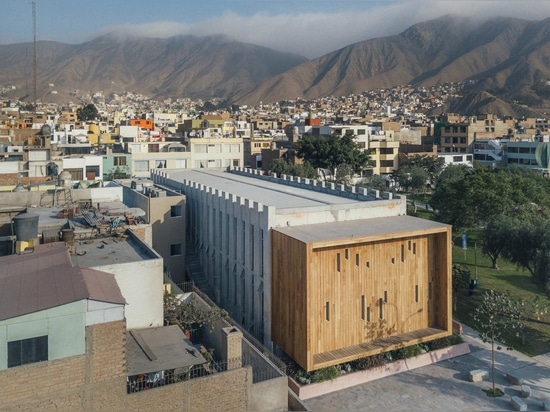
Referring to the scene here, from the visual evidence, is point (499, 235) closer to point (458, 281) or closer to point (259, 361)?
point (458, 281)

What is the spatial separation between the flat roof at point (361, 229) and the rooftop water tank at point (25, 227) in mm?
9035

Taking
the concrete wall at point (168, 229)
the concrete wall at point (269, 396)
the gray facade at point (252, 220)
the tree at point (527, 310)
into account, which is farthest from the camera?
the concrete wall at point (168, 229)

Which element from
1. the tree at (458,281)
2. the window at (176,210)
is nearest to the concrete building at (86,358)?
the window at (176,210)

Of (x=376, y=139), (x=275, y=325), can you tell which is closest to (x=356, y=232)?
(x=275, y=325)


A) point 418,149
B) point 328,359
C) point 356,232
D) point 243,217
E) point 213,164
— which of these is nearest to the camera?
point 328,359

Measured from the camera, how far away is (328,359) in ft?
63.0

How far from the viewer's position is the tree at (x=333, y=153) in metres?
62.7

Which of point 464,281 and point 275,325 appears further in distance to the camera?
point 464,281

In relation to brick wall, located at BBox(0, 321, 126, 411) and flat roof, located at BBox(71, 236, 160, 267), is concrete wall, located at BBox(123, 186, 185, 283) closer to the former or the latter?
flat roof, located at BBox(71, 236, 160, 267)

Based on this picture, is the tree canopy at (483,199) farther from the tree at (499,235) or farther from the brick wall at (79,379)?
the brick wall at (79,379)

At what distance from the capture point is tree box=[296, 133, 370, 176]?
6266cm

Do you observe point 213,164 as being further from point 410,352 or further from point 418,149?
point 410,352

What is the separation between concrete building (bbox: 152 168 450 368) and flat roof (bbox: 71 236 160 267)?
16.4ft

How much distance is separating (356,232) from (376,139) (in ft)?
209
